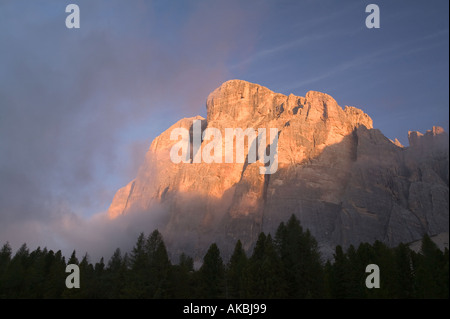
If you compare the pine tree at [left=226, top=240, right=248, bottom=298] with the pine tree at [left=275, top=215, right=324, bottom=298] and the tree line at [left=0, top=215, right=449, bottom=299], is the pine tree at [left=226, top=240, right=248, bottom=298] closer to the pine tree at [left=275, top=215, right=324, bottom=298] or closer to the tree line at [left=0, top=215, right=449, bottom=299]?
the tree line at [left=0, top=215, right=449, bottom=299]

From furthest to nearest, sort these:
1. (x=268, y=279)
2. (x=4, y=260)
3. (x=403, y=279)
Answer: (x=4, y=260) < (x=403, y=279) < (x=268, y=279)

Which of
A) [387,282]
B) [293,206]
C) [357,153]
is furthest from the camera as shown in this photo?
[357,153]

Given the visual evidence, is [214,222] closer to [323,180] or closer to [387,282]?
[323,180]

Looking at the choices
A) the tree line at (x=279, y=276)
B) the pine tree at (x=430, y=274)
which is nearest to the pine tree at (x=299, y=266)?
the tree line at (x=279, y=276)

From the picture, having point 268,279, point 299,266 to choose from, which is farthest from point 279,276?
point 299,266

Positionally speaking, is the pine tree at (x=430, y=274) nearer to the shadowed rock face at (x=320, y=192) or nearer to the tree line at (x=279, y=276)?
the tree line at (x=279, y=276)

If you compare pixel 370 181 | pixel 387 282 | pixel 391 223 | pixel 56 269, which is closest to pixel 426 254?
pixel 387 282

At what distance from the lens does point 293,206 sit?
165 meters

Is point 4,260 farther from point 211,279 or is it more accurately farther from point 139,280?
point 211,279

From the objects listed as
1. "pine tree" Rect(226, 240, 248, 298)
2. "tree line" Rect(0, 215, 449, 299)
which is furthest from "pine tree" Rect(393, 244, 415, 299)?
"pine tree" Rect(226, 240, 248, 298)

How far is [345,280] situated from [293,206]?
11097 centimetres

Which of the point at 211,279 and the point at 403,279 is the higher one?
the point at 211,279

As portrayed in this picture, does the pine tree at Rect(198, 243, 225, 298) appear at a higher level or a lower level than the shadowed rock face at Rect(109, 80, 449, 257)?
lower

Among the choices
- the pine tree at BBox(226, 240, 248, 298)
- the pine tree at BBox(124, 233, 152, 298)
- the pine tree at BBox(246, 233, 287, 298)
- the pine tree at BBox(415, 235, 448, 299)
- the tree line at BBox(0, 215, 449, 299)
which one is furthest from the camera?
the pine tree at BBox(124, 233, 152, 298)
